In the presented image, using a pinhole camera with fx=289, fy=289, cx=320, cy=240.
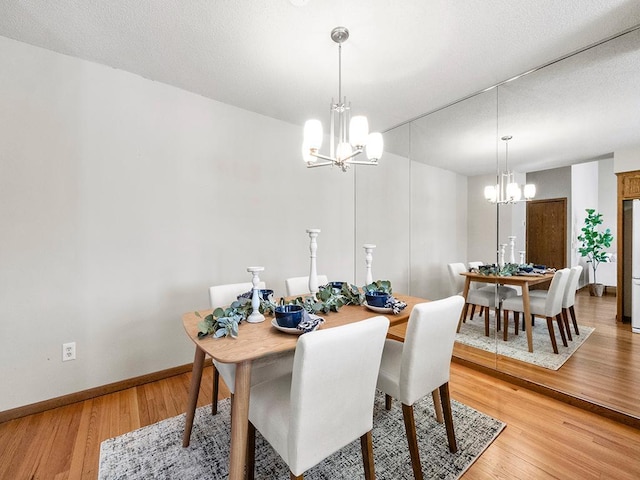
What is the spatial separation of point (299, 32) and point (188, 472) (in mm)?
2516

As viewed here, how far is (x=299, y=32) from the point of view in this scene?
1.79 metres

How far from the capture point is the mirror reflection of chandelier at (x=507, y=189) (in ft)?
8.03

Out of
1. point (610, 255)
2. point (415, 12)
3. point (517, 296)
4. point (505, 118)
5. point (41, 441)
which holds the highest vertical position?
point (415, 12)

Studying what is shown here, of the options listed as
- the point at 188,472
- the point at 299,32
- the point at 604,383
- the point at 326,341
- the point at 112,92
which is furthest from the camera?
the point at 112,92

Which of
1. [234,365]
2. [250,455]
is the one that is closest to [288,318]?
[234,365]

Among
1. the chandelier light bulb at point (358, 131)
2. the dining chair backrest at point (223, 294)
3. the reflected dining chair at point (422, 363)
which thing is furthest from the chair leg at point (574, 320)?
the dining chair backrest at point (223, 294)

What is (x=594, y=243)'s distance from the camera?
2.11 m

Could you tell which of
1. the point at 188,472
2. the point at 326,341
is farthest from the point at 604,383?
the point at 188,472

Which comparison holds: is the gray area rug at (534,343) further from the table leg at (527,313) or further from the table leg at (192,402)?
the table leg at (192,402)

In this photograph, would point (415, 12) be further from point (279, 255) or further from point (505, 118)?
point (279, 255)

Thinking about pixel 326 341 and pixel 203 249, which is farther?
pixel 203 249

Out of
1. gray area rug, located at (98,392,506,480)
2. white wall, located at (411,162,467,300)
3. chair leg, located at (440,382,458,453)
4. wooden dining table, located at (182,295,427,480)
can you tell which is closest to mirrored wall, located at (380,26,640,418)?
white wall, located at (411,162,467,300)

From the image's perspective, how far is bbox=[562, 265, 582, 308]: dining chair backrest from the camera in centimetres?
221

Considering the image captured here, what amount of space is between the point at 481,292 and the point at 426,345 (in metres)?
1.67
